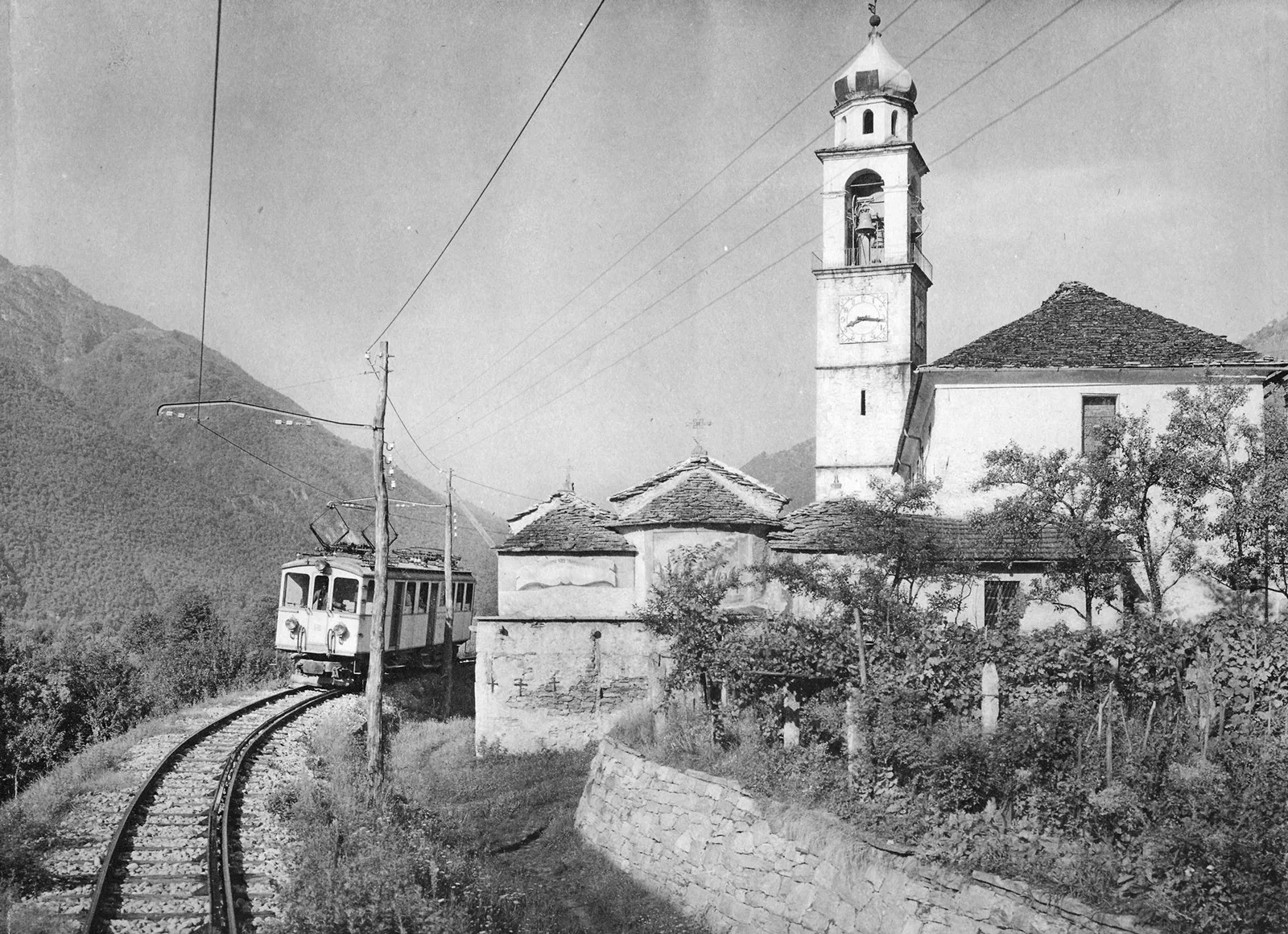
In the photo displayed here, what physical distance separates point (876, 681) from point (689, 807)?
107 inches

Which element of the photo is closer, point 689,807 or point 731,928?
point 731,928

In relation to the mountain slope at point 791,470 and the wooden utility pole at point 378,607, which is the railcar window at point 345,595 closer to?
the wooden utility pole at point 378,607

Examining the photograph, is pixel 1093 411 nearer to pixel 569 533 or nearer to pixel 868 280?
pixel 569 533

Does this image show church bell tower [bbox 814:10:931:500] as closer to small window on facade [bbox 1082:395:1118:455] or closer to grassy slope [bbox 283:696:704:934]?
small window on facade [bbox 1082:395:1118:455]

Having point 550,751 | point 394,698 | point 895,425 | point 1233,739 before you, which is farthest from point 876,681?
point 895,425

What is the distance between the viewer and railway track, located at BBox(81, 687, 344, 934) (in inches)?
432

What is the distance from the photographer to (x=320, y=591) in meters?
26.4

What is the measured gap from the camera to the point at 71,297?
12750 cm

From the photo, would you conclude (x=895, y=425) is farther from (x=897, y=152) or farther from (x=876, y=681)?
(x=876, y=681)

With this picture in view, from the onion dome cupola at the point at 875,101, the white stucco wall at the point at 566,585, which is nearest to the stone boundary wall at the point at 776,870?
the white stucco wall at the point at 566,585

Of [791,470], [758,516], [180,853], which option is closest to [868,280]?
[758,516]

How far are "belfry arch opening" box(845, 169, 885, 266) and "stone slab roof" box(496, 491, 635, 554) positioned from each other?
48.5ft

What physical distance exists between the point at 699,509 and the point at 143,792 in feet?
33.9

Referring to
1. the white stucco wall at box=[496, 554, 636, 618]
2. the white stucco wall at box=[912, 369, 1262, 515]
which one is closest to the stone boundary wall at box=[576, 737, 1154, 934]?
the white stucco wall at box=[496, 554, 636, 618]
